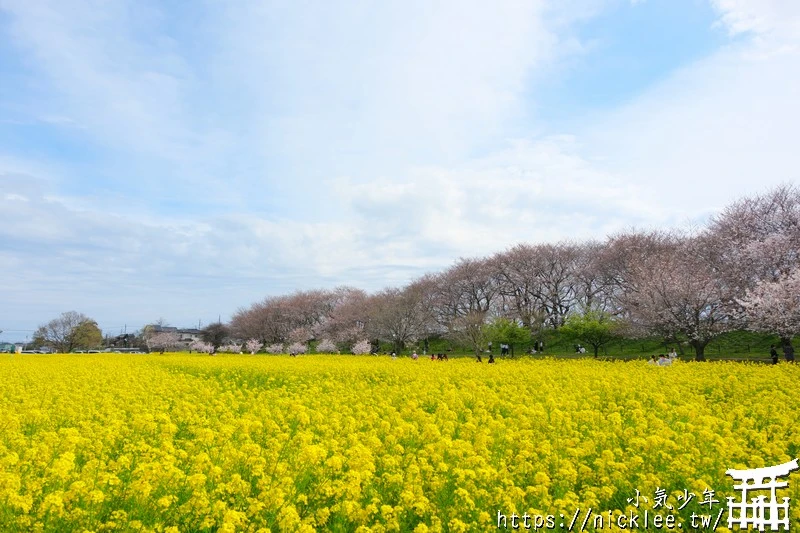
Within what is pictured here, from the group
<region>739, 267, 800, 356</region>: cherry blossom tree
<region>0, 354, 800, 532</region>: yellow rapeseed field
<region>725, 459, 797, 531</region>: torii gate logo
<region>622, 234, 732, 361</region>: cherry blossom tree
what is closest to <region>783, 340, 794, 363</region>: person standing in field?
<region>739, 267, 800, 356</region>: cherry blossom tree

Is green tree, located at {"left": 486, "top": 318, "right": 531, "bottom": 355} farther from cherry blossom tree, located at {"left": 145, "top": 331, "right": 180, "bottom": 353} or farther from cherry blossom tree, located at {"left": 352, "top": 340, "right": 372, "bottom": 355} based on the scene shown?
cherry blossom tree, located at {"left": 145, "top": 331, "right": 180, "bottom": 353}

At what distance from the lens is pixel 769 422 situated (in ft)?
32.6

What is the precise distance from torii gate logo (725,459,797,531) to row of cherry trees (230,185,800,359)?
90.9 ft

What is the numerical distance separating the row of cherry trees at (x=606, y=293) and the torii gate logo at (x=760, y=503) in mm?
27694

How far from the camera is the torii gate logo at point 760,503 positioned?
528 centimetres

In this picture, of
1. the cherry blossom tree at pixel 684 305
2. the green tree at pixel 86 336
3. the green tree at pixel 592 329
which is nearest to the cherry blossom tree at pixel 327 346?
the green tree at pixel 592 329

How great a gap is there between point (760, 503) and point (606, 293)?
5672cm

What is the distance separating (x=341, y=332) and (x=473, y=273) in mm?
19791

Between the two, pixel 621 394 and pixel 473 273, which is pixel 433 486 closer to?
pixel 621 394

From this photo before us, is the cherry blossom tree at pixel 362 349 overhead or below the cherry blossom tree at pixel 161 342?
overhead

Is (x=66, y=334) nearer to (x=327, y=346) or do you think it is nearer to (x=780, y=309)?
(x=327, y=346)

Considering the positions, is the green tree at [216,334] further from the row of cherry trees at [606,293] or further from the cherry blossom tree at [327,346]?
the cherry blossom tree at [327,346]

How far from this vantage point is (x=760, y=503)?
18.3 ft

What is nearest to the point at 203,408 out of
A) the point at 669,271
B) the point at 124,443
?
the point at 124,443
